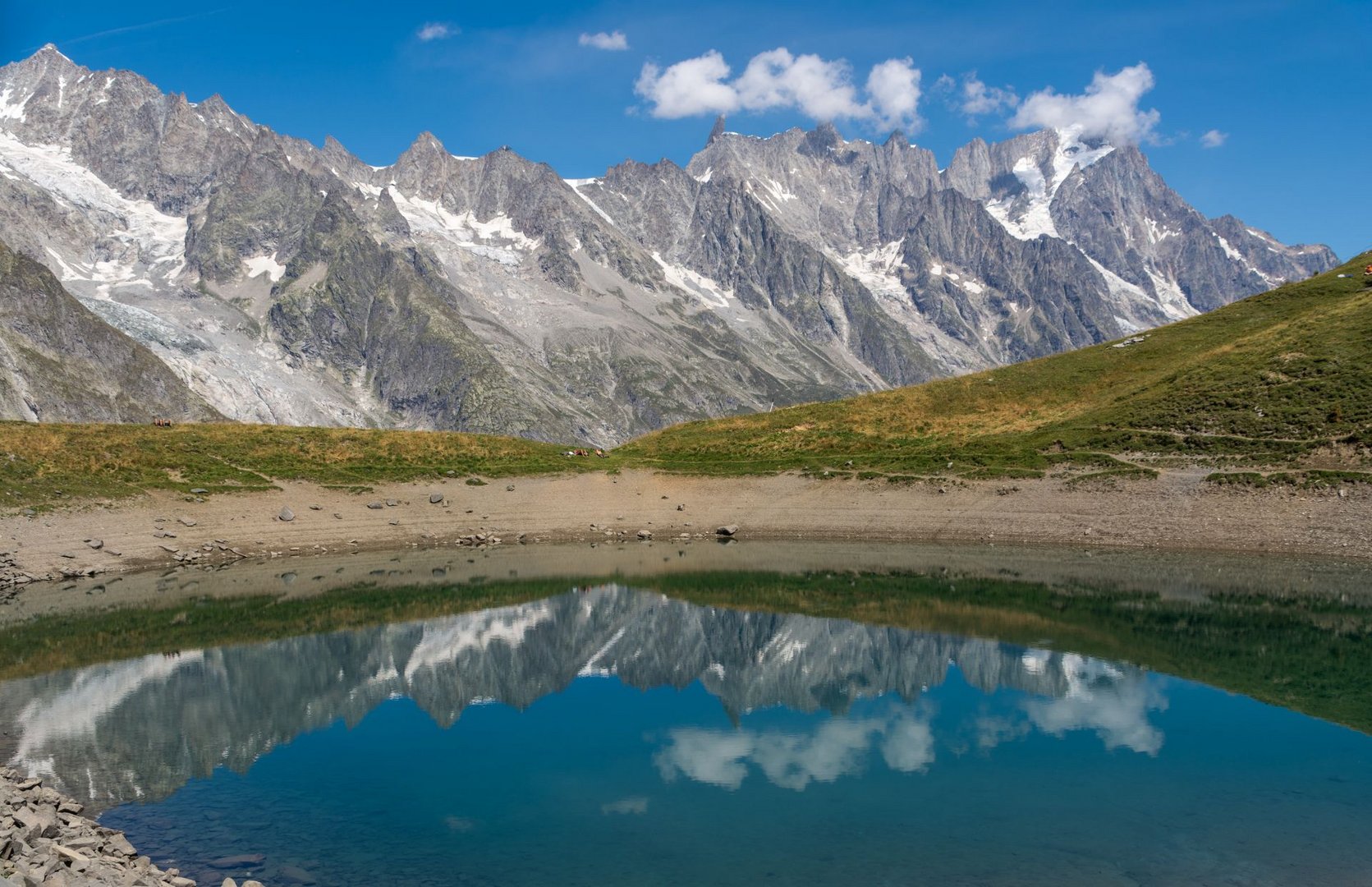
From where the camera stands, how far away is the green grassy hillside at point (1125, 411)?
283ft

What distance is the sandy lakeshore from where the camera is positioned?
72.0 meters

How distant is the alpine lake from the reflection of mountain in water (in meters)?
0.22

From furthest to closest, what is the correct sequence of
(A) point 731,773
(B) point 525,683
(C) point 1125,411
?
(C) point 1125,411, (B) point 525,683, (A) point 731,773

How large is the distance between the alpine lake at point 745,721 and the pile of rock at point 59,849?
1.48 metres

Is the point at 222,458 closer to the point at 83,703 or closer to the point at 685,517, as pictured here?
the point at 685,517

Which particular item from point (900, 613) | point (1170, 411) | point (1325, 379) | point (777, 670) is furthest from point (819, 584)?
point (1325, 379)

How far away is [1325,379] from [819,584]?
58239 millimetres

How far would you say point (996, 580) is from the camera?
65000 mm

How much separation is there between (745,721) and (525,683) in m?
12.2

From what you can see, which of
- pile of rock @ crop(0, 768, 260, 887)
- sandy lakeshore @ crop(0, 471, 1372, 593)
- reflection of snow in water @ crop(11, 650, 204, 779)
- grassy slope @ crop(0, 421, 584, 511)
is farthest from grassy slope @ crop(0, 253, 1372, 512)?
pile of rock @ crop(0, 768, 260, 887)

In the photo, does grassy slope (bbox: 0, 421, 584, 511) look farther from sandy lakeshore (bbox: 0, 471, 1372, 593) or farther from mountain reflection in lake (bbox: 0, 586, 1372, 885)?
mountain reflection in lake (bbox: 0, 586, 1372, 885)

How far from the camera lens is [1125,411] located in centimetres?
9756

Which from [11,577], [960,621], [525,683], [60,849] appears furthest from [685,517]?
[60,849]

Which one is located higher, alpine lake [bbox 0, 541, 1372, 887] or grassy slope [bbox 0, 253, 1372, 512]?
grassy slope [bbox 0, 253, 1372, 512]
